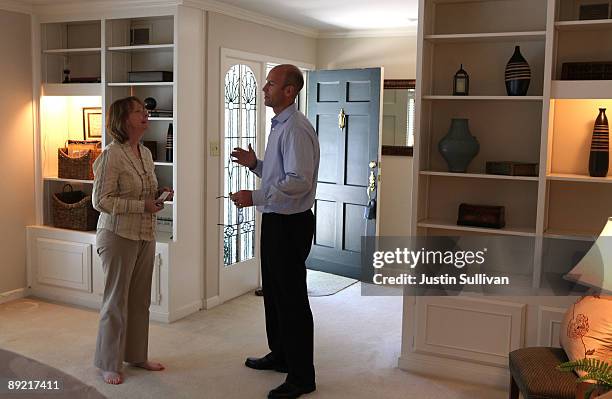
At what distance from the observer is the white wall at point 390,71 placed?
6.02 metres

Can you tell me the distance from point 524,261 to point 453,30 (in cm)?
144

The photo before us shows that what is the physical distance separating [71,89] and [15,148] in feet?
2.04

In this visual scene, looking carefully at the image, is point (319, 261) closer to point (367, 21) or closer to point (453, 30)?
point (367, 21)

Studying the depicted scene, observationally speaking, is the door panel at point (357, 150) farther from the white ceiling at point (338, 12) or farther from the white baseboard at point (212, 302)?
the white baseboard at point (212, 302)

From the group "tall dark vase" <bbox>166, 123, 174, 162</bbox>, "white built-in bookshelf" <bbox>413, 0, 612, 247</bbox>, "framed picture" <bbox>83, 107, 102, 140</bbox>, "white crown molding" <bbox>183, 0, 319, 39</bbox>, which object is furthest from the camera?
"framed picture" <bbox>83, 107, 102, 140</bbox>

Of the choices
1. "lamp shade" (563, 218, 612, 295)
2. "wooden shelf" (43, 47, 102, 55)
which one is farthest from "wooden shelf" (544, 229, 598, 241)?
"wooden shelf" (43, 47, 102, 55)

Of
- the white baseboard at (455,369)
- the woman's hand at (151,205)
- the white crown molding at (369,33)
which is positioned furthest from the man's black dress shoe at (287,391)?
the white crown molding at (369,33)

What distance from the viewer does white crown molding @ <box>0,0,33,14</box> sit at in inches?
192

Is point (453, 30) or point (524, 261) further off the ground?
point (453, 30)

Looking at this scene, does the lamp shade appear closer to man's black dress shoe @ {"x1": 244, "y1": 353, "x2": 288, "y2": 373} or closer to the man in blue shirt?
the man in blue shirt

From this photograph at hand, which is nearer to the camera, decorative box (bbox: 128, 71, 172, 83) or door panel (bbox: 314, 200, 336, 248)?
decorative box (bbox: 128, 71, 172, 83)

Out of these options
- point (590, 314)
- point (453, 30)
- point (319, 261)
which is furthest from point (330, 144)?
point (590, 314)

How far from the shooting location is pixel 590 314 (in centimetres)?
276

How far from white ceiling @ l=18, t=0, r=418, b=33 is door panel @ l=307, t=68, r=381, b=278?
427mm
